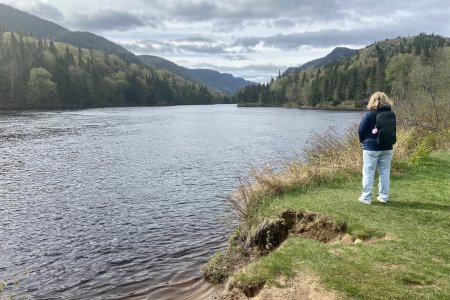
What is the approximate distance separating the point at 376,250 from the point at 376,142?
12.7ft

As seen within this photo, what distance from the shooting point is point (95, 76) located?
6348 inches

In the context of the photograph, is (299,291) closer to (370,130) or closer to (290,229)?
(290,229)

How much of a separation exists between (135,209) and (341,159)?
9.26 m

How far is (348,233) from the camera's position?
9.72 meters

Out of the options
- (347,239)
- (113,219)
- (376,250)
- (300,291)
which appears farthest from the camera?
(113,219)

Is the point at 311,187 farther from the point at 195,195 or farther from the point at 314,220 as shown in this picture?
the point at 195,195

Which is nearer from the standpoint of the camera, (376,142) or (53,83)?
(376,142)

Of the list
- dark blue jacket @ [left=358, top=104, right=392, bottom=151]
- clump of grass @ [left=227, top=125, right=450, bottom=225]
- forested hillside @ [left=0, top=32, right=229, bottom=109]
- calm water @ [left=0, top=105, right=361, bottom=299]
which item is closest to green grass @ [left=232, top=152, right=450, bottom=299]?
clump of grass @ [left=227, top=125, right=450, bottom=225]

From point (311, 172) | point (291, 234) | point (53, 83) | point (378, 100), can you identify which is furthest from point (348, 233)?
point (53, 83)

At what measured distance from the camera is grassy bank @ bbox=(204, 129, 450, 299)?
23.8 ft

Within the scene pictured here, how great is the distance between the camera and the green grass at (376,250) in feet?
22.8

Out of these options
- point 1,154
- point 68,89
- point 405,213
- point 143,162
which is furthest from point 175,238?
point 68,89

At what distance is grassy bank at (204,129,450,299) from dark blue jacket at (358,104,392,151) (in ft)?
5.41

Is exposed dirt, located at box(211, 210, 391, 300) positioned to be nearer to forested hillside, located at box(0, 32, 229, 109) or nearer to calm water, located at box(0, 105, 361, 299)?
calm water, located at box(0, 105, 361, 299)
